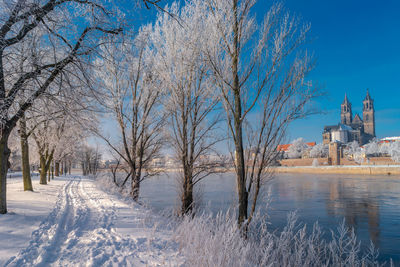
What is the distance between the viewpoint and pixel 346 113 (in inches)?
5586

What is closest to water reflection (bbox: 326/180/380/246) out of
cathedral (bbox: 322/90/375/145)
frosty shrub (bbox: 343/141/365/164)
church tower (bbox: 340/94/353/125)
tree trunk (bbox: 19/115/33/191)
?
tree trunk (bbox: 19/115/33/191)

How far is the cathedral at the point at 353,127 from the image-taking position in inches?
4572

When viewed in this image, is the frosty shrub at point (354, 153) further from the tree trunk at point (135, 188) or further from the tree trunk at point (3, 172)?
the tree trunk at point (3, 172)

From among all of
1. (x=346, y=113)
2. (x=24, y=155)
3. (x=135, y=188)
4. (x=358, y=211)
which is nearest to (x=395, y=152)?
(x=358, y=211)

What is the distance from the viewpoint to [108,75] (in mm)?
12562

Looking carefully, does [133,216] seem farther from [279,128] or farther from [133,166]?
[133,166]

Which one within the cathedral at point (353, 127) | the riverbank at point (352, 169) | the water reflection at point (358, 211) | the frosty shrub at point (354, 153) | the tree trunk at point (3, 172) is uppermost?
the cathedral at point (353, 127)

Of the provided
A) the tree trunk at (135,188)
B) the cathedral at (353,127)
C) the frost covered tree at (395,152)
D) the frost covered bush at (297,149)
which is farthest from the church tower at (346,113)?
the tree trunk at (135,188)

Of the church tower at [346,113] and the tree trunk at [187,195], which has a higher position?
the church tower at [346,113]

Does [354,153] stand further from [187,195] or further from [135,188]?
[187,195]

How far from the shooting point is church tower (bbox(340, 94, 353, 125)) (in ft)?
462

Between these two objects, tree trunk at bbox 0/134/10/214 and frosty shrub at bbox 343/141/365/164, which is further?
frosty shrub at bbox 343/141/365/164

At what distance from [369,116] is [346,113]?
10773mm

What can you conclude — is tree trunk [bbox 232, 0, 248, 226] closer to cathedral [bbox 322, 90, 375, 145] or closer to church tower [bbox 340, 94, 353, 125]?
cathedral [bbox 322, 90, 375, 145]
